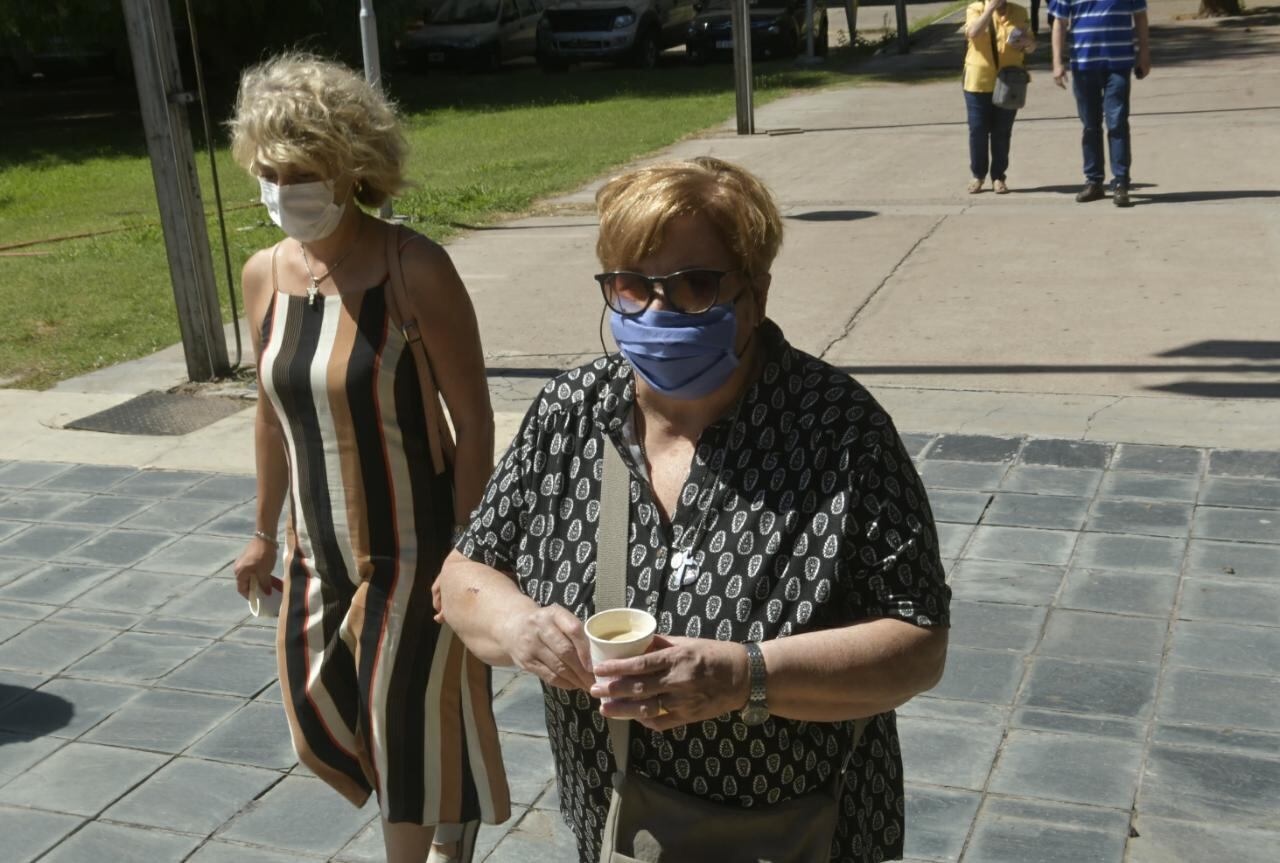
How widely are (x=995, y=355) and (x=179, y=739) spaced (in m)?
5.19

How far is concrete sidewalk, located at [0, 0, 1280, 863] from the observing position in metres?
4.01

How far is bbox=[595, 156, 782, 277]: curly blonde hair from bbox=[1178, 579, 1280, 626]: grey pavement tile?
318cm

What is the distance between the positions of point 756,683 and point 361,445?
4.38ft

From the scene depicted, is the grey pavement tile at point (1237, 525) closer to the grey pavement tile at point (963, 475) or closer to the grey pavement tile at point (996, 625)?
the grey pavement tile at point (963, 475)

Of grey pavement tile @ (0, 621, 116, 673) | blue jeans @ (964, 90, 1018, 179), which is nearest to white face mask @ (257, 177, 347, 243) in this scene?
grey pavement tile @ (0, 621, 116, 673)

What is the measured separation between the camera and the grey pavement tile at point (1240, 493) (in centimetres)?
590

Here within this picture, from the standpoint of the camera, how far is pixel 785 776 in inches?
89.4

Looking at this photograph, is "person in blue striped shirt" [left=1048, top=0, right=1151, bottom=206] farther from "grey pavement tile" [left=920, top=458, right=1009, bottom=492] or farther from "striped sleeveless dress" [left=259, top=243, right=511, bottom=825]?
"striped sleeveless dress" [left=259, top=243, right=511, bottom=825]

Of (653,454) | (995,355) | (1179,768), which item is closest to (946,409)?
(995,355)

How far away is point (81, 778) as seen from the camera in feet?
14.2

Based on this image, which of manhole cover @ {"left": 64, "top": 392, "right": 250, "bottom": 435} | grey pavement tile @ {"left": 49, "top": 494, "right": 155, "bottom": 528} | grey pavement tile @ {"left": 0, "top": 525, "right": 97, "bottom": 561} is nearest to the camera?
grey pavement tile @ {"left": 0, "top": 525, "right": 97, "bottom": 561}

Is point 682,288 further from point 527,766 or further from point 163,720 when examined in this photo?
point 163,720

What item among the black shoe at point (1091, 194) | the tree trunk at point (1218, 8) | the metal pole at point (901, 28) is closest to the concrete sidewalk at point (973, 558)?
the black shoe at point (1091, 194)

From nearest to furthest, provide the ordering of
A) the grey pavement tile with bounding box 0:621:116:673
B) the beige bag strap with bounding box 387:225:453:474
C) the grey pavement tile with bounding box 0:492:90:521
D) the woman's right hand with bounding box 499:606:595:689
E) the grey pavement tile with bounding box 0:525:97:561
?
the woman's right hand with bounding box 499:606:595:689 < the beige bag strap with bounding box 387:225:453:474 < the grey pavement tile with bounding box 0:621:116:673 < the grey pavement tile with bounding box 0:525:97:561 < the grey pavement tile with bounding box 0:492:90:521
